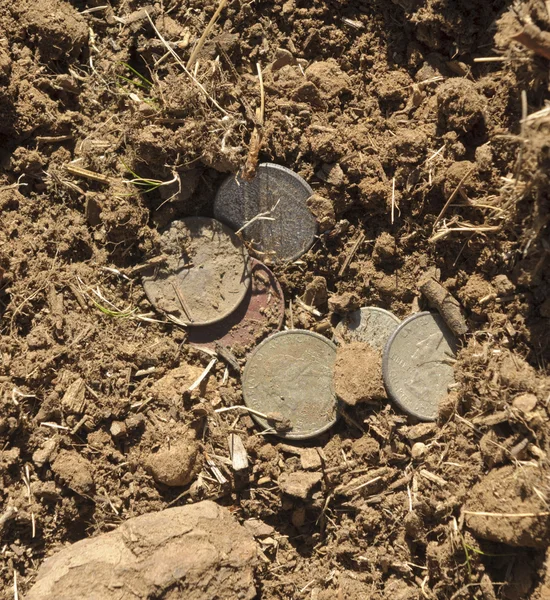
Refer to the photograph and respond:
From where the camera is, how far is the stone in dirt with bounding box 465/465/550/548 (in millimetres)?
2443

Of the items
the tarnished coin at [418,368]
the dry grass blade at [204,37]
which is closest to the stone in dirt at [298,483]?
the tarnished coin at [418,368]

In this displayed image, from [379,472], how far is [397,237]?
1160 millimetres

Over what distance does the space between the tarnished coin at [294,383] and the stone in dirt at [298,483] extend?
182mm

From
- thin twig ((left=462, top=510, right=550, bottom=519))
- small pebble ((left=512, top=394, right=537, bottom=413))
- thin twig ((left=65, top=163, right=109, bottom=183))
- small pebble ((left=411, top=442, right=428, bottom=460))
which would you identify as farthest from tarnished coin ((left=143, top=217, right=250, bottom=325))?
thin twig ((left=462, top=510, right=550, bottom=519))

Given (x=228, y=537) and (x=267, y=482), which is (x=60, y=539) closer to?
Answer: (x=228, y=537)

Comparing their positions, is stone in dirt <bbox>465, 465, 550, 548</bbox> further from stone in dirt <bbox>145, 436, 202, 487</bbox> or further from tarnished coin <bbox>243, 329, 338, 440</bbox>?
stone in dirt <bbox>145, 436, 202, 487</bbox>

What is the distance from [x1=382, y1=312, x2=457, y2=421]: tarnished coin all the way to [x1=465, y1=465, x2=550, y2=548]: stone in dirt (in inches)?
16.5

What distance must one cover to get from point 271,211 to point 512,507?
5.65ft

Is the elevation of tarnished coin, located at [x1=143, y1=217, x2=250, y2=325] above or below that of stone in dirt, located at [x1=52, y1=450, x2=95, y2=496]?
above

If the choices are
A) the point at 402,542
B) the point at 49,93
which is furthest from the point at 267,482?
the point at 49,93

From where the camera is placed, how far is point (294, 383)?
9.66 ft

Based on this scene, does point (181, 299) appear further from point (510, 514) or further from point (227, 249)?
point (510, 514)

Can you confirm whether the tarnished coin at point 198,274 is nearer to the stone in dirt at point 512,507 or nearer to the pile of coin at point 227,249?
the pile of coin at point 227,249

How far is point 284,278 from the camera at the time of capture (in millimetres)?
2998
